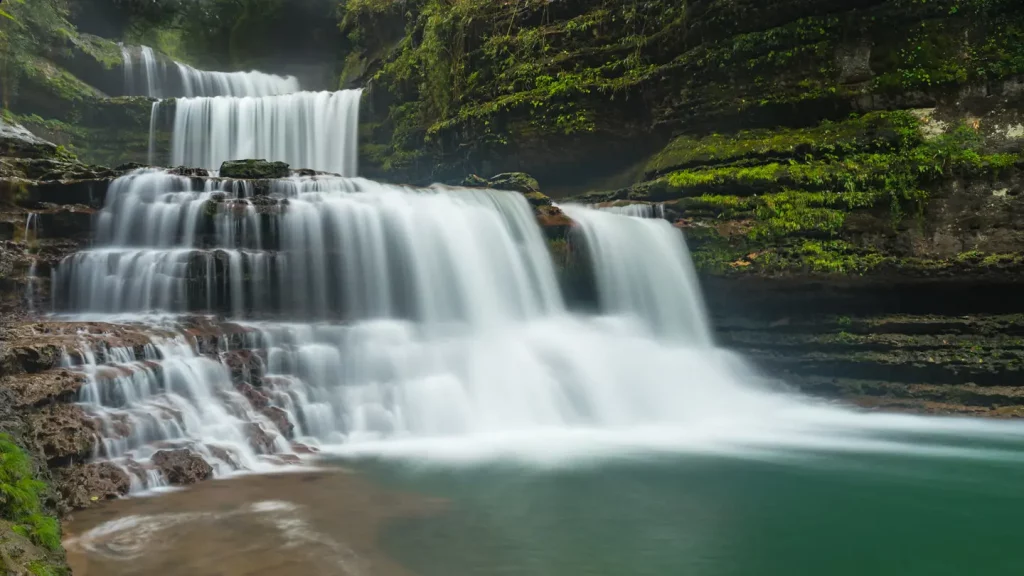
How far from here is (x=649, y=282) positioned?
1233 cm

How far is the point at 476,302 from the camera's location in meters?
11.3

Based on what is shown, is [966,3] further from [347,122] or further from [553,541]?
[347,122]

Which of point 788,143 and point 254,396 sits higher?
point 788,143

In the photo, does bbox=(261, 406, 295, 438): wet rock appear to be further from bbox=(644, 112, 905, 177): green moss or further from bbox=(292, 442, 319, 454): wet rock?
bbox=(644, 112, 905, 177): green moss

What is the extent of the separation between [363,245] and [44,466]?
6.44 meters

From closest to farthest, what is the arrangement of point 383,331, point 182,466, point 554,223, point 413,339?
point 182,466, point 383,331, point 413,339, point 554,223

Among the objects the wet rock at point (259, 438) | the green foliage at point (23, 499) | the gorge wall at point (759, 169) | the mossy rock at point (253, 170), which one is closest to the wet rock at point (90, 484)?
the gorge wall at point (759, 169)

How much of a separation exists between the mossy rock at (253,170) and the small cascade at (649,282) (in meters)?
5.90

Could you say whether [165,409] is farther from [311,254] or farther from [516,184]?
[516,184]

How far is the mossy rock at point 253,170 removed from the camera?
40.2 ft

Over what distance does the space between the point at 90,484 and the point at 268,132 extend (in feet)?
50.2

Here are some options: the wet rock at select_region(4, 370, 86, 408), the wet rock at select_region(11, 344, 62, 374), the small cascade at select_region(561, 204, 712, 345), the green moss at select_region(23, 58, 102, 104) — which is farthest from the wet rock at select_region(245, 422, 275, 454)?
the green moss at select_region(23, 58, 102, 104)

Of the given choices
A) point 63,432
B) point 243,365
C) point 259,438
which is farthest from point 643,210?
point 63,432

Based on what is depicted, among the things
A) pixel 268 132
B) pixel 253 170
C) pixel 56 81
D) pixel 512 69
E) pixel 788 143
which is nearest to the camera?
pixel 253 170
